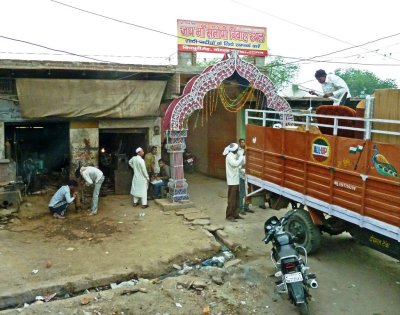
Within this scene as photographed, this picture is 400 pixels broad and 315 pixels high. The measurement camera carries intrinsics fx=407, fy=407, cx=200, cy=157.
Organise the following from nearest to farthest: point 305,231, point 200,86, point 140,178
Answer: point 305,231, point 200,86, point 140,178

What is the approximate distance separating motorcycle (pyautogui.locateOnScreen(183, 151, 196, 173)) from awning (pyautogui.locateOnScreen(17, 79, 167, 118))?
398cm

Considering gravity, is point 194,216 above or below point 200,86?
below

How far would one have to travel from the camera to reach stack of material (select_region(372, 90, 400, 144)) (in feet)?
17.6

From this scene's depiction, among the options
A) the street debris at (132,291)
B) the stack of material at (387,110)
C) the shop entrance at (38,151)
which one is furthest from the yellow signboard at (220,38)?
the street debris at (132,291)

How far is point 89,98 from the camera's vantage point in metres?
10.9

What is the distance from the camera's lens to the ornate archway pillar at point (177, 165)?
1035cm

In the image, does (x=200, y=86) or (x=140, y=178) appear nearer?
(x=200, y=86)

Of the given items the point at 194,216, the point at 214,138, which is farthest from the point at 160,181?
the point at 214,138

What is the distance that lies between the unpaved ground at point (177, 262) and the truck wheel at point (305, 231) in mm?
296

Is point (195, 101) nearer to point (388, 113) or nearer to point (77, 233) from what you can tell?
point (77, 233)

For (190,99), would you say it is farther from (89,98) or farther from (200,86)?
(89,98)

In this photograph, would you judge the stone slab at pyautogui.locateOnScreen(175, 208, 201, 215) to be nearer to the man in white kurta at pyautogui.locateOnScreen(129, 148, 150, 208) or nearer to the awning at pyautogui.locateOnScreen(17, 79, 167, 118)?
the man in white kurta at pyautogui.locateOnScreen(129, 148, 150, 208)

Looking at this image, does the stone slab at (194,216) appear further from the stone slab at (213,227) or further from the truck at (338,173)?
the truck at (338,173)

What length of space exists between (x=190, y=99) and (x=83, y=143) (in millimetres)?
3594
